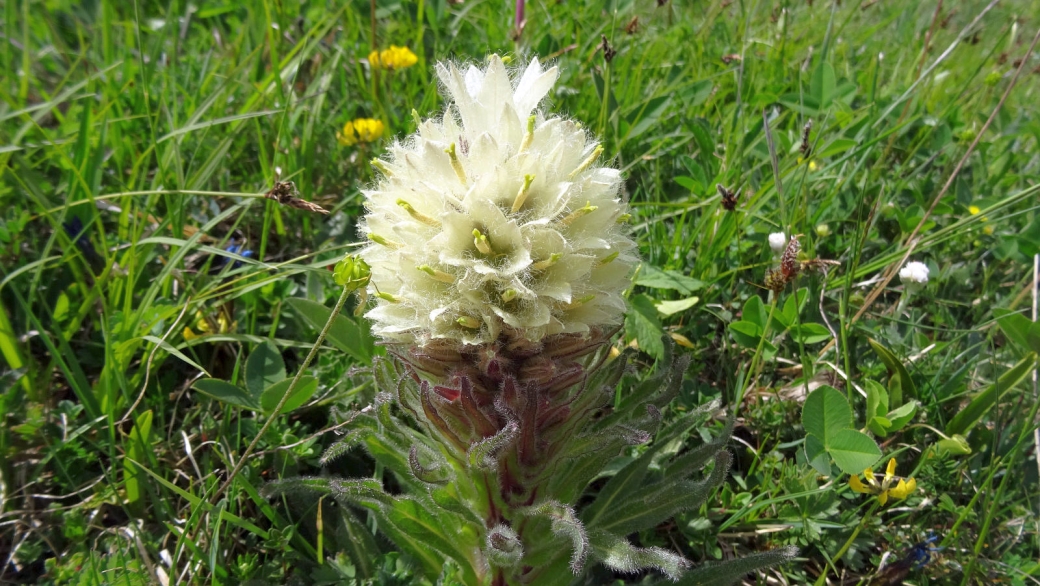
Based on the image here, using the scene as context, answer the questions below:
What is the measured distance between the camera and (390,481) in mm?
2736

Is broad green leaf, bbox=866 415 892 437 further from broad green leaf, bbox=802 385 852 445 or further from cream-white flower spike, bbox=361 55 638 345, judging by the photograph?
cream-white flower spike, bbox=361 55 638 345

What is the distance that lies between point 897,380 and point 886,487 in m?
A: 0.57

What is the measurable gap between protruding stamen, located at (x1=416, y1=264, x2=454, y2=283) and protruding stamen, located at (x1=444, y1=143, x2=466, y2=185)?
246 millimetres

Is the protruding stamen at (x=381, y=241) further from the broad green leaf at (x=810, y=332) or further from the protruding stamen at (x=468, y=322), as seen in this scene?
the broad green leaf at (x=810, y=332)

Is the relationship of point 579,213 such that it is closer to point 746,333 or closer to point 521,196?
point 521,196

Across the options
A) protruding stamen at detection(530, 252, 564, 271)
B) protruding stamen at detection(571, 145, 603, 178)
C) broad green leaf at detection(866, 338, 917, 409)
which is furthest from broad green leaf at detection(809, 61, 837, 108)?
protruding stamen at detection(530, 252, 564, 271)

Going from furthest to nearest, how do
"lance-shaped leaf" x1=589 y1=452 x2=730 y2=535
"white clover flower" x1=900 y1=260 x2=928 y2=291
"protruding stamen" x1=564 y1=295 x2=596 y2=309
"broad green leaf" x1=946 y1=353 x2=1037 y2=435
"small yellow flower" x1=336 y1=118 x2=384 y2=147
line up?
"small yellow flower" x1=336 y1=118 x2=384 y2=147, "white clover flower" x1=900 y1=260 x2=928 y2=291, "broad green leaf" x1=946 y1=353 x2=1037 y2=435, "lance-shaped leaf" x1=589 y1=452 x2=730 y2=535, "protruding stamen" x1=564 y1=295 x2=596 y2=309

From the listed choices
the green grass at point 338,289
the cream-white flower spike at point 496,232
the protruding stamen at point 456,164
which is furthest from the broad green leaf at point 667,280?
the protruding stamen at point 456,164

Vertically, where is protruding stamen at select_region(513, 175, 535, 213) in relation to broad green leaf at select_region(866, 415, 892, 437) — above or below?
above

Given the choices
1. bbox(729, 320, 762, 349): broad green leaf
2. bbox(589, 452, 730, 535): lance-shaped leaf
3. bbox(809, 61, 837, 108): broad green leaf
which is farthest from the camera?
bbox(809, 61, 837, 108): broad green leaf

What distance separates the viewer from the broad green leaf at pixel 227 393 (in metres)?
2.46

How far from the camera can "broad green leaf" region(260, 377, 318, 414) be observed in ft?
8.10

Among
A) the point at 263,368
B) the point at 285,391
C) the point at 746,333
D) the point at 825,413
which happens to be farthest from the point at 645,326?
the point at 263,368

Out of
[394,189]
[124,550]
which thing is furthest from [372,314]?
[124,550]
